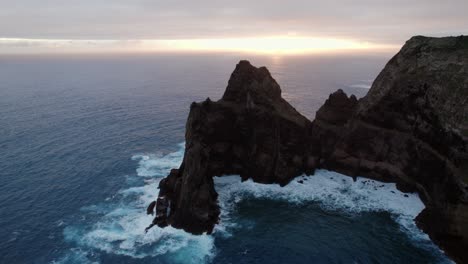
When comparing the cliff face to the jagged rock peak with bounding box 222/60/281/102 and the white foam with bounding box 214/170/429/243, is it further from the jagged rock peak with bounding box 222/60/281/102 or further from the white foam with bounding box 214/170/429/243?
the white foam with bounding box 214/170/429/243

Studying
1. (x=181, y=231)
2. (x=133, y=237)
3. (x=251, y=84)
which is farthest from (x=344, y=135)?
(x=133, y=237)

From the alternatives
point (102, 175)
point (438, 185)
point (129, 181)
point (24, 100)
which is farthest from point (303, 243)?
point (24, 100)

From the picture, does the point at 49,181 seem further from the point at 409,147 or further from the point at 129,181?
the point at 409,147

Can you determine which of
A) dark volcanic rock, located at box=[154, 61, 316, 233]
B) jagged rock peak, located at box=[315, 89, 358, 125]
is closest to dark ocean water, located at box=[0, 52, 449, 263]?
dark volcanic rock, located at box=[154, 61, 316, 233]

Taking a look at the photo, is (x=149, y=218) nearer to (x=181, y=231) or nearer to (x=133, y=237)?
(x=133, y=237)

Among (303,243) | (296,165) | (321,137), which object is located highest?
(321,137)

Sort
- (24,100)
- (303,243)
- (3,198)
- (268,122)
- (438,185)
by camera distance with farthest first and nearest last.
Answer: (24,100) → (268,122) → (3,198) → (438,185) → (303,243)
